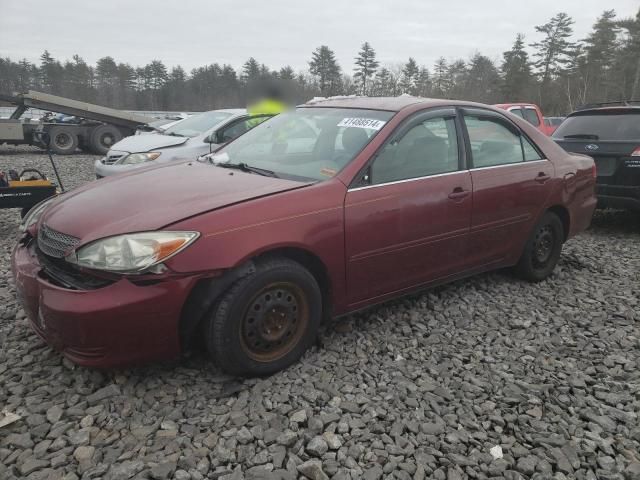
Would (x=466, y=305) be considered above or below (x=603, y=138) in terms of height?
below

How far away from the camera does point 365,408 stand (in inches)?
95.0

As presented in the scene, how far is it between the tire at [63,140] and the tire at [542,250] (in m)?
14.8

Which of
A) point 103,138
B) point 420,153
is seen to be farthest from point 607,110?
point 103,138

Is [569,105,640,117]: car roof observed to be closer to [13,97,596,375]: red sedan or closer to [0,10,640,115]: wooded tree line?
[13,97,596,375]: red sedan

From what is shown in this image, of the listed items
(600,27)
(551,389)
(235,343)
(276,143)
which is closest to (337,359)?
(235,343)

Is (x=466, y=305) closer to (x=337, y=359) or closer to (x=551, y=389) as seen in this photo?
(x=551, y=389)

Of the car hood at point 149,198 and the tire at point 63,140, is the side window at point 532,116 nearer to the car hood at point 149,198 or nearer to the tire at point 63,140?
the car hood at point 149,198

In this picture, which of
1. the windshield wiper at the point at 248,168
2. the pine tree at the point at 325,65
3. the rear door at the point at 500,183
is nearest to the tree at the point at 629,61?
the pine tree at the point at 325,65

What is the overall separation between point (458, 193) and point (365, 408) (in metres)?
1.67

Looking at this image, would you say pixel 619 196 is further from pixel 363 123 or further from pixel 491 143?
pixel 363 123

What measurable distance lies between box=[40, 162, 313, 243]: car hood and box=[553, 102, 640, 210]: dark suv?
4717mm

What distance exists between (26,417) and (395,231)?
221cm

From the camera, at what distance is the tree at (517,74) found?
4228cm

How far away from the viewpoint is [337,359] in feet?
9.45
